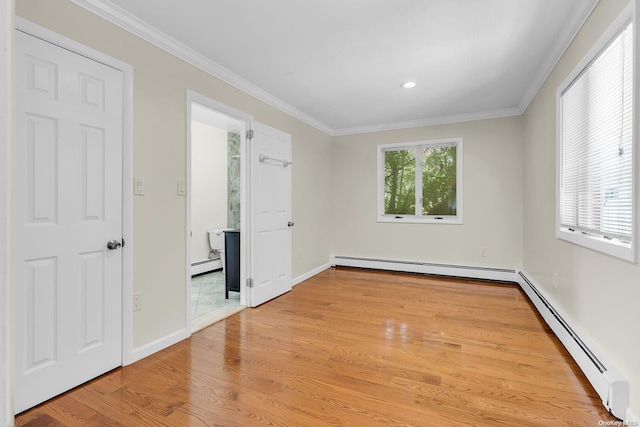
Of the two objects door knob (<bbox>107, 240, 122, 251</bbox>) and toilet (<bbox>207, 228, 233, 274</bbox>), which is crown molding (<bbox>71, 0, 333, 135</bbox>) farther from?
toilet (<bbox>207, 228, 233, 274</bbox>)

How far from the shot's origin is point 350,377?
2.07 meters

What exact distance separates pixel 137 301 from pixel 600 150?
11.1 ft

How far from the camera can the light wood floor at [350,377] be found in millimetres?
1687

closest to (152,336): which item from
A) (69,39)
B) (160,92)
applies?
(160,92)

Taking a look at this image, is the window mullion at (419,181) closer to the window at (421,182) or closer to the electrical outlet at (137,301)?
the window at (421,182)

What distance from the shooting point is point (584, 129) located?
228 centimetres

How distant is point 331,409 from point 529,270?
11.2 feet

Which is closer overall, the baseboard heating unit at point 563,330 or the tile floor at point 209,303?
the baseboard heating unit at point 563,330

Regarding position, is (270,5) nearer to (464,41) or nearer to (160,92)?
(160,92)

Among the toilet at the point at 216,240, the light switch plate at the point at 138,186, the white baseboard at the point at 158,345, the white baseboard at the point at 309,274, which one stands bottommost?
the white baseboard at the point at 158,345

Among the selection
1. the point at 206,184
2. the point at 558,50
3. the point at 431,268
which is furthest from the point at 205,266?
the point at 558,50

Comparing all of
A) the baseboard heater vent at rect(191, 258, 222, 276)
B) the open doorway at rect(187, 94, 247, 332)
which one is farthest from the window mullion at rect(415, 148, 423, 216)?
the baseboard heater vent at rect(191, 258, 222, 276)

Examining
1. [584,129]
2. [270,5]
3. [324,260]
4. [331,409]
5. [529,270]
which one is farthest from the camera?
[324,260]

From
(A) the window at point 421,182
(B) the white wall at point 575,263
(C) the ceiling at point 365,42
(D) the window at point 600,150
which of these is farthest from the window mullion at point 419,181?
(D) the window at point 600,150
